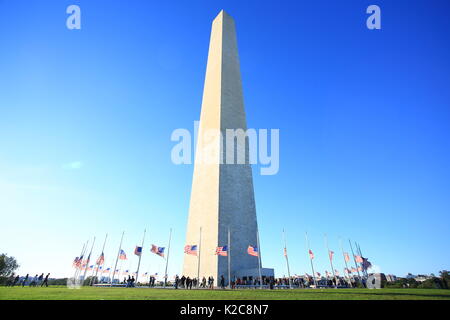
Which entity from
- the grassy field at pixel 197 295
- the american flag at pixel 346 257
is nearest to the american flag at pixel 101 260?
the grassy field at pixel 197 295

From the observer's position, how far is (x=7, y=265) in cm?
5206

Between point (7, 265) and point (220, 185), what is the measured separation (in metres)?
50.6

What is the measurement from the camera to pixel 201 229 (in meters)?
30.0

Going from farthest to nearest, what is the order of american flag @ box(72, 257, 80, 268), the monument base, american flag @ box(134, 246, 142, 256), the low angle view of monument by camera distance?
1. the low angle view of monument
2. american flag @ box(72, 257, 80, 268)
3. the monument base
4. american flag @ box(134, 246, 142, 256)

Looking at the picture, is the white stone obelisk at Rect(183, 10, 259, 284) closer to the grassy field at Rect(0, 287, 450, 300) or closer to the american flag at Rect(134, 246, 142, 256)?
the american flag at Rect(134, 246, 142, 256)

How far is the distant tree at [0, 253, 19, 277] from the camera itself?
49.9m

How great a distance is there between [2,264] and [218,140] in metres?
49.2

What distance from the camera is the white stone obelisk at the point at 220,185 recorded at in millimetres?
28125

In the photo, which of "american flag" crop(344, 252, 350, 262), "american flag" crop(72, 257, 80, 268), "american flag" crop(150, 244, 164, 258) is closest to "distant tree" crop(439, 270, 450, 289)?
"american flag" crop(344, 252, 350, 262)

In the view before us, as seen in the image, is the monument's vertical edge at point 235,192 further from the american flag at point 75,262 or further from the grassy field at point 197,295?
the american flag at point 75,262
